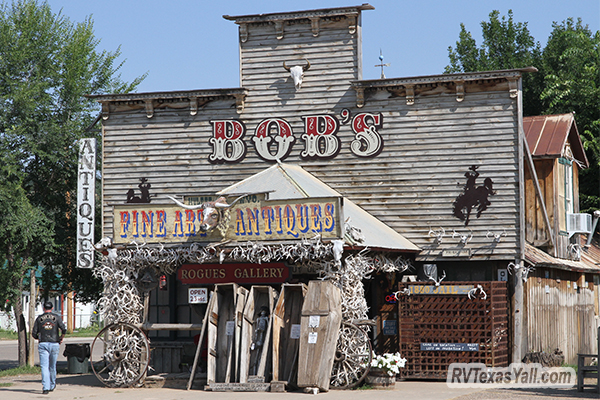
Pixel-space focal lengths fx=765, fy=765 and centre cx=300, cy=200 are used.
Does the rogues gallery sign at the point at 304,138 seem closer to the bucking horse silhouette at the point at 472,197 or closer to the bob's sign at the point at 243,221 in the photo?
the bucking horse silhouette at the point at 472,197

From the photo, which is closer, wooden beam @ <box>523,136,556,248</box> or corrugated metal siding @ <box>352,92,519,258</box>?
corrugated metal siding @ <box>352,92,519,258</box>

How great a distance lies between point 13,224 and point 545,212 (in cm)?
1414

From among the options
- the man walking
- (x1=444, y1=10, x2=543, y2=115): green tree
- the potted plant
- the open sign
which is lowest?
the potted plant

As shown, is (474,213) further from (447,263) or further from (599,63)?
(599,63)

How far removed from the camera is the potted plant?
14703mm

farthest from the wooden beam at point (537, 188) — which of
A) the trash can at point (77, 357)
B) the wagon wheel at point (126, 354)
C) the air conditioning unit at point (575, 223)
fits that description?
the trash can at point (77, 357)

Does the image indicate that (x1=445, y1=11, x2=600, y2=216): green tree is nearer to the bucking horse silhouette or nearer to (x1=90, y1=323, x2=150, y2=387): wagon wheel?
the bucking horse silhouette

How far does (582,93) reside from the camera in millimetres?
31750

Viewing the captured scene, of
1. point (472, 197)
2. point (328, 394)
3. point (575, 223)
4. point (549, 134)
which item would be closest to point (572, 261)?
point (575, 223)

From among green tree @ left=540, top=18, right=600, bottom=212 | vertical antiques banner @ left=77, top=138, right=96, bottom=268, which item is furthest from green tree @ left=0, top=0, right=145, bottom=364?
green tree @ left=540, top=18, right=600, bottom=212

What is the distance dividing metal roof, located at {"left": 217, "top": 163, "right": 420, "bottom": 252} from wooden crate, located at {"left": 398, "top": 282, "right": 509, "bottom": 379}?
1246mm

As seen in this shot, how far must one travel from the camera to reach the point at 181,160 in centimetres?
1948

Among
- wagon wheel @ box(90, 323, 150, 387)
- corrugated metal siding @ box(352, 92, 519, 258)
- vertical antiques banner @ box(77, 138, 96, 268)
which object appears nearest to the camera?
wagon wheel @ box(90, 323, 150, 387)

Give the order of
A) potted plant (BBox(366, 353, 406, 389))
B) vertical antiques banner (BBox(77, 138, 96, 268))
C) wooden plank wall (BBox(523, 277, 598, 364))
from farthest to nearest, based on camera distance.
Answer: vertical antiques banner (BBox(77, 138, 96, 268)) → wooden plank wall (BBox(523, 277, 598, 364)) → potted plant (BBox(366, 353, 406, 389))
